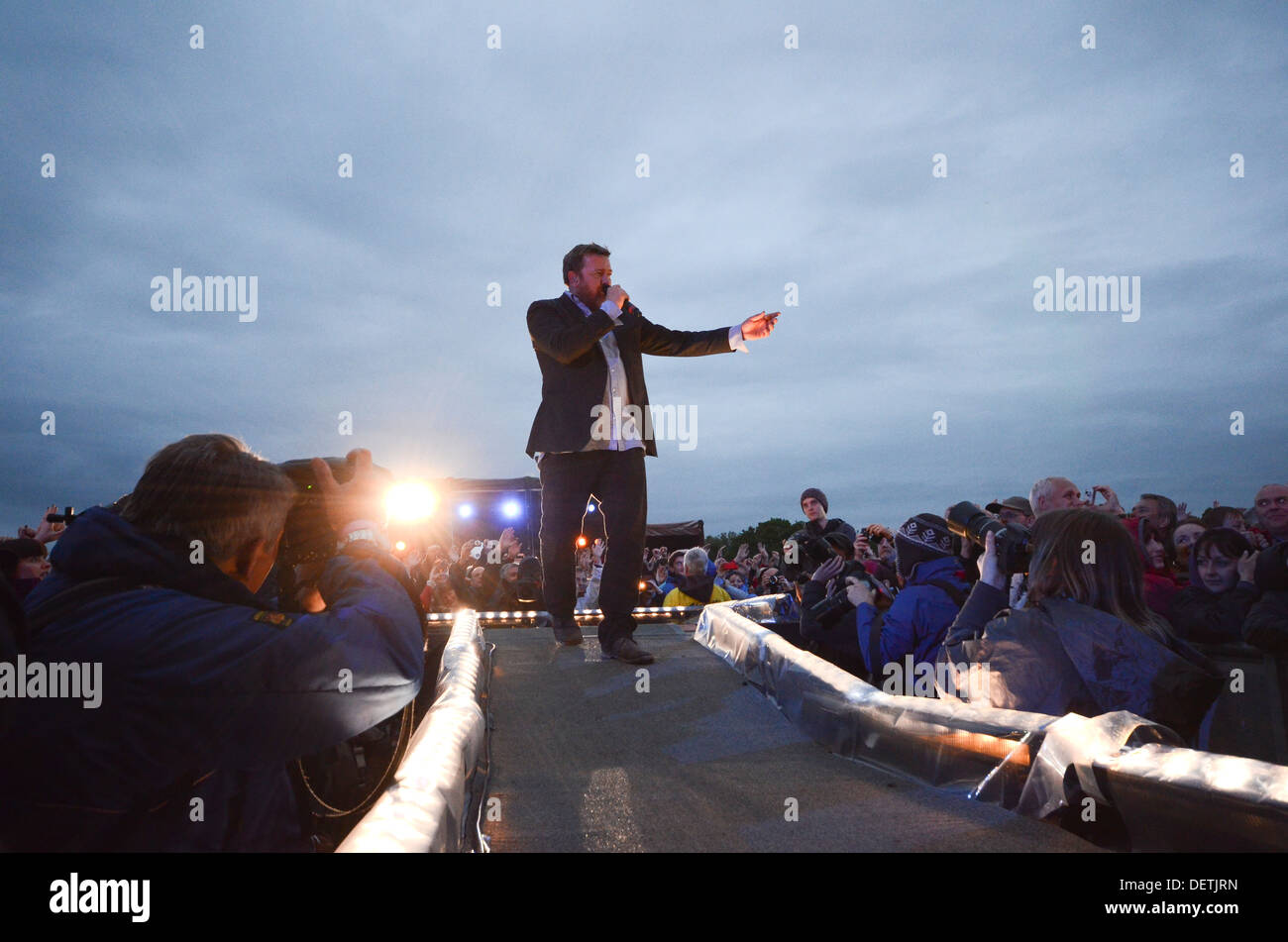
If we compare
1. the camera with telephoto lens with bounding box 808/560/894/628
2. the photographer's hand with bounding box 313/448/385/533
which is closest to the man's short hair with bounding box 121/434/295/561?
the photographer's hand with bounding box 313/448/385/533

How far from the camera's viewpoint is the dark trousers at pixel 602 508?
427 cm

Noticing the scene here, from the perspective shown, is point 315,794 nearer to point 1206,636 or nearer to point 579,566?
point 1206,636

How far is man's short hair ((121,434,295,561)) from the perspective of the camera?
1.70 m

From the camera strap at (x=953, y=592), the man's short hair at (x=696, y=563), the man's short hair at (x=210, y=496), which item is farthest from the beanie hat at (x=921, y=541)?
the man's short hair at (x=210, y=496)

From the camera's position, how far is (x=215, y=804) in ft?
5.39

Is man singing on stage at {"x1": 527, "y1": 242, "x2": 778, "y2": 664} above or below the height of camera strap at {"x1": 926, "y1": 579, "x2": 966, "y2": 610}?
above

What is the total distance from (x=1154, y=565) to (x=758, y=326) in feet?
11.8

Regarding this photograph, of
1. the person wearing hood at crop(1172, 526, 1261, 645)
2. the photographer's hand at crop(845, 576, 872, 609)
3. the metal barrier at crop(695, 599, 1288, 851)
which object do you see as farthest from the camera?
the photographer's hand at crop(845, 576, 872, 609)

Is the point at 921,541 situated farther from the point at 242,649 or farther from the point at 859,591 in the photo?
the point at 242,649

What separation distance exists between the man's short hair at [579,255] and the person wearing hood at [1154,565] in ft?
12.2

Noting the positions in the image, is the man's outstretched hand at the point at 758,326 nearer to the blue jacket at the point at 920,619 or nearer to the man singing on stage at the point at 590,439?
the man singing on stage at the point at 590,439

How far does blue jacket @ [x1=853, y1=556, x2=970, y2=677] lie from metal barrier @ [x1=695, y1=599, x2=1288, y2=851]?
1.23 m

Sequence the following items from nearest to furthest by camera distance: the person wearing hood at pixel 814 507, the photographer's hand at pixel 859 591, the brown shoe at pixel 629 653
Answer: the brown shoe at pixel 629 653, the photographer's hand at pixel 859 591, the person wearing hood at pixel 814 507

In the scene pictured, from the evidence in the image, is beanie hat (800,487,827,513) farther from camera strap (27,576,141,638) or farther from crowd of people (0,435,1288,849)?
camera strap (27,576,141,638)
